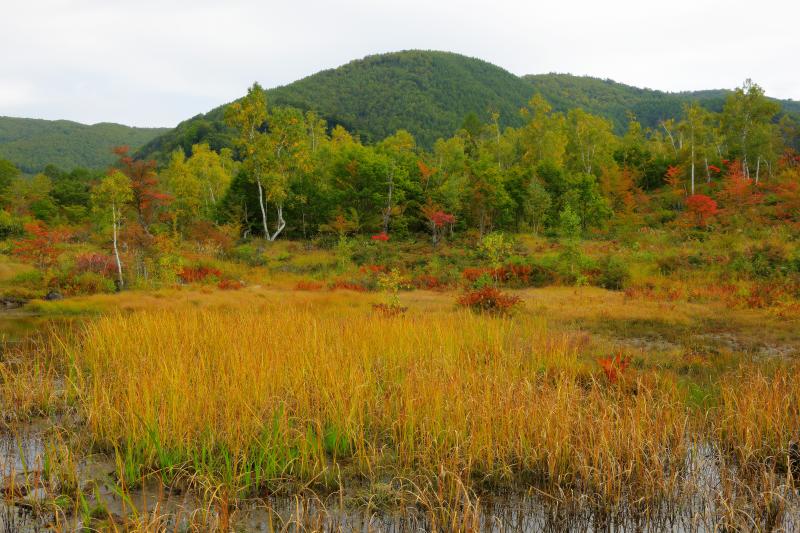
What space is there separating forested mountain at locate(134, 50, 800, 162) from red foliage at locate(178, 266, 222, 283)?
67.0m

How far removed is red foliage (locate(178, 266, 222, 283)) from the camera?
2462 cm

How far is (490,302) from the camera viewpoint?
14984 mm

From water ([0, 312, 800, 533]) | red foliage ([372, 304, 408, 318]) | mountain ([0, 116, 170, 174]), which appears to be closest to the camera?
water ([0, 312, 800, 533])

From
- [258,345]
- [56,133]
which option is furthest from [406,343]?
[56,133]

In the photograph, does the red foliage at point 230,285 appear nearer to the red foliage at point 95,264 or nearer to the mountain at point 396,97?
the red foliage at point 95,264

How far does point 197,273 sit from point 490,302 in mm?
16749

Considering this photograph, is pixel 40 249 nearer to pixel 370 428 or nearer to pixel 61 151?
pixel 370 428

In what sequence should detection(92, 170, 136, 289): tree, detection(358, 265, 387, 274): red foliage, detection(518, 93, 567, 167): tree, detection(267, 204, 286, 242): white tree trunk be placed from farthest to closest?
detection(518, 93, 567, 167): tree, detection(267, 204, 286, 242): white tree trunk, detection(358, 265, 387, 274): red foliage, detection(92, 170, 136, 289): tree

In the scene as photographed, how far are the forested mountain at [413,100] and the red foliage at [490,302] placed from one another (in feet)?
255

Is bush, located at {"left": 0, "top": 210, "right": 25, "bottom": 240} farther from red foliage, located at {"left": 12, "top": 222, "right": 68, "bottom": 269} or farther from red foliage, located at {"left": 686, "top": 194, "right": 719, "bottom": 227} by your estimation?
red foliage, located at {"left": 686, "top": 194, "right": 719, "bottom": 227}

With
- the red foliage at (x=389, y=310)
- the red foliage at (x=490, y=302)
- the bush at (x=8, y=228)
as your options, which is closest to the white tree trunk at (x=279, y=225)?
the bush at (x=8, y=228)

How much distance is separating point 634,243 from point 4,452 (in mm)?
29553

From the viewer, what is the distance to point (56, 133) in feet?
616

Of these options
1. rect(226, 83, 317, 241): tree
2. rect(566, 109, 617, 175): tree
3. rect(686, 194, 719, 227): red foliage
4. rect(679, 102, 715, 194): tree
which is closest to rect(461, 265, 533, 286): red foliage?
rect(226, 83, 317, 241): tree
